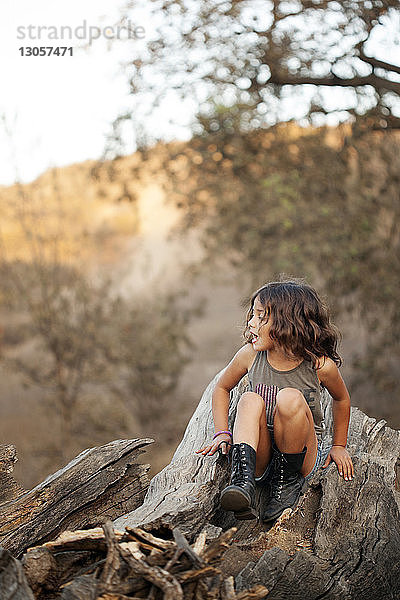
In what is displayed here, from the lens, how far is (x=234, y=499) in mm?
2045

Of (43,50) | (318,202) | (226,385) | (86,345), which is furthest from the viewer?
(86,345)

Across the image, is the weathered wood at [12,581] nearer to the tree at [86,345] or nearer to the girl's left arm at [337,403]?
the girl's left arm at [337,403]

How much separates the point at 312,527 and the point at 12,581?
105 centimetres

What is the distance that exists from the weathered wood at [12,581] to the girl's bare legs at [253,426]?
3.11 ft

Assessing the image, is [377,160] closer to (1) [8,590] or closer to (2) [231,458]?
(2) [231,458]

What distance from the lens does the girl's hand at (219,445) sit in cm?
239

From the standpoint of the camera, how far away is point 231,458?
233cm

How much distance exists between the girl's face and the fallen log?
1.46 ft

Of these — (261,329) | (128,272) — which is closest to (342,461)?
(261,329)

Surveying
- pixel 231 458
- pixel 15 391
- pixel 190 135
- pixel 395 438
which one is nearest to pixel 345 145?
pixel 190 135

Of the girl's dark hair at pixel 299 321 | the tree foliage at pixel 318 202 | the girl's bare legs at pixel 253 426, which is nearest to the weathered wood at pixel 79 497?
the girl's bare legs at pixel 253 426

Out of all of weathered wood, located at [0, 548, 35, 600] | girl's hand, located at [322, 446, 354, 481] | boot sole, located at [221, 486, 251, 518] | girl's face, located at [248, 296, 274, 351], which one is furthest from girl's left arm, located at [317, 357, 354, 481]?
weathered wood, located at [0, 548, 35, 600]

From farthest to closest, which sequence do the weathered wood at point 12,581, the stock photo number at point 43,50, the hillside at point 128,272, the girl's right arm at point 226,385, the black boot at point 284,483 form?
1. the hillside at point 128,272
2. the stock photo number at point 43,50
3. the girl's right arm at point 226,385
4. the black boot at point 284,483
5. the weathered wood at point 12,581

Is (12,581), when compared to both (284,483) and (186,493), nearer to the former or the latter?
(186,493)
